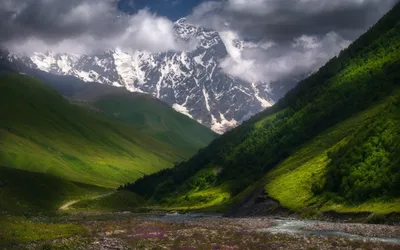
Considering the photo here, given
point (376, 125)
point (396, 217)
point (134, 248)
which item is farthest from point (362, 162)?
point (134, 248)

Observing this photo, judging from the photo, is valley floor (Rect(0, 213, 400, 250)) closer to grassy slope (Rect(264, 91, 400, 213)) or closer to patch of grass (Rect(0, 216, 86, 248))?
patch of grass (Rect(0, 216, 86, 248))

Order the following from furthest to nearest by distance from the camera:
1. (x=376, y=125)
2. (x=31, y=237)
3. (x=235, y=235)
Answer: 1. (x=376, y=125)
2. (x=235, y=235)
3. (x=31, y=237)

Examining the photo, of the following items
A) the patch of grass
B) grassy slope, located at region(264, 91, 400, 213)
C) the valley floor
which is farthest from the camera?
grassy slope, located at region(264, 91, 400, 213)

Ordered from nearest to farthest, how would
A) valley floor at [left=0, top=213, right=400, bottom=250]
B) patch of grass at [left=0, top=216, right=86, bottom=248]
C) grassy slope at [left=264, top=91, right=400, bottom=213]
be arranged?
valley floor at [left=0, top=213, right=400, bottom=250] < patch of grass at [left=0, top=216, right=86, bottom=248] < grassy slope at [left=264, top=91, right=400, bottom=213]

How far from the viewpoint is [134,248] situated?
2648 inches

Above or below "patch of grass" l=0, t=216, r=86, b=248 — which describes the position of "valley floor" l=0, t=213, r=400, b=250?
below

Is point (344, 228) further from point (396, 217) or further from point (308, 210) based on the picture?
point (308, 210)

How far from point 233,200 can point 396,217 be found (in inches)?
4335

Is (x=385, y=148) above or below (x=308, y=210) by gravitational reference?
above

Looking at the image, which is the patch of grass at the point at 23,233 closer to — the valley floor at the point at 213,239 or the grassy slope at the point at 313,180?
the valley floor at the point at 213,239

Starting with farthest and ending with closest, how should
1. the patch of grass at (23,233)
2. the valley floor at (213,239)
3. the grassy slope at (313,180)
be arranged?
1. the grassy slope at (313,180)
2. the patch of grass at (23,233)
3. the valley floor at (213,239)

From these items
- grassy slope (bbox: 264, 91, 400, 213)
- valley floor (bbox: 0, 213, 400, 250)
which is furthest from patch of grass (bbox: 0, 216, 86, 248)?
grassy slope (bbox: 264, 91, 400, 213)

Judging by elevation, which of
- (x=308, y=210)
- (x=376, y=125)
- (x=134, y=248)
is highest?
(x=376, y=125)

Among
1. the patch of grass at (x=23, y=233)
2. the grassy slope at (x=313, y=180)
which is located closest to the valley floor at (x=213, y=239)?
the patch of grass at (x=23, y=233)
